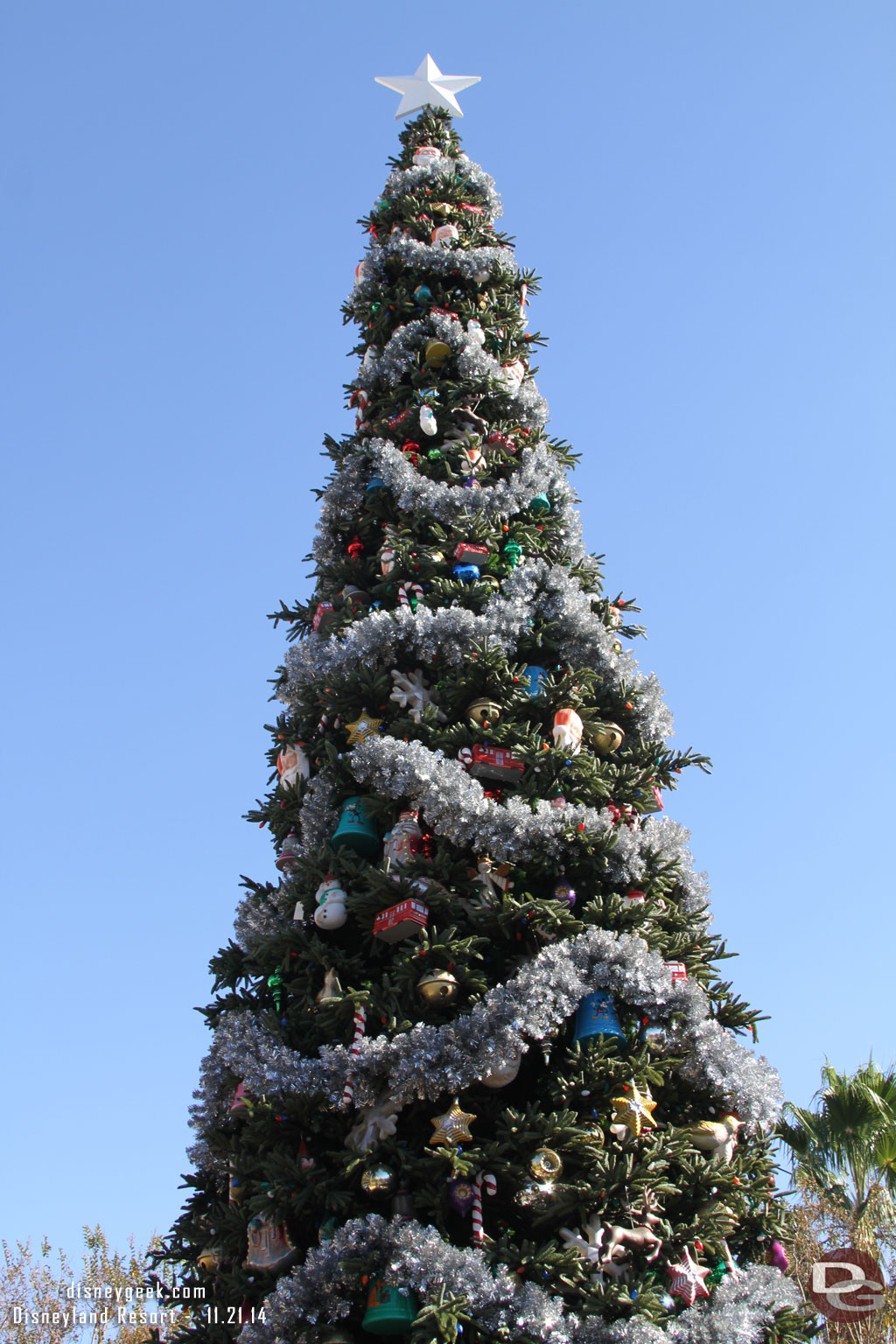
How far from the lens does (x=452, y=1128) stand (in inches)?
199

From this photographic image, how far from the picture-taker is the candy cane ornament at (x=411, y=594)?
7.55 metres

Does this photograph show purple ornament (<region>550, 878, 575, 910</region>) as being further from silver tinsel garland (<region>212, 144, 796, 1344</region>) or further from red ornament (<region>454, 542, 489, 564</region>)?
red ornament (<region>454, 542, 489, 564</region>)

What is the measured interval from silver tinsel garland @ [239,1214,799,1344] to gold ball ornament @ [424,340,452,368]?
7.04m

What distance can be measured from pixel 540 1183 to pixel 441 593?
12.8ft

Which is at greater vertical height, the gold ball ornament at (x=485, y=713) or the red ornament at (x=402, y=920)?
the gold ball ornament at (x=485, y=713)

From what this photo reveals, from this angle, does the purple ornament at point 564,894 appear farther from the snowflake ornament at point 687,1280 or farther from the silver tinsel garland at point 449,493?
the silver tinsel garland at point 449,493

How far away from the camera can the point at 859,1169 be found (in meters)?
10.4

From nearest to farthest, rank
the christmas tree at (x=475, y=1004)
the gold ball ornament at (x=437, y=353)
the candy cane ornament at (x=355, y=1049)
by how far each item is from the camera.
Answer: the christmas tree at (x=475, y=1004), the candy cane ornament at (x=355, y=1049), the gold ball ornament at (x=437, y=353)

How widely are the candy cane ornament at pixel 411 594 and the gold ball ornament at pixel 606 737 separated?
5.19 feet

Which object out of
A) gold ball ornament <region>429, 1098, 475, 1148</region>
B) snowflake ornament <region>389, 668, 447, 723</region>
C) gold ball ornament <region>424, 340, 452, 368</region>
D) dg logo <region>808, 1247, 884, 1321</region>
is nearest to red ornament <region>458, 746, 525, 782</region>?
snowflake ornament <region>389, 668, 447, 723</region>

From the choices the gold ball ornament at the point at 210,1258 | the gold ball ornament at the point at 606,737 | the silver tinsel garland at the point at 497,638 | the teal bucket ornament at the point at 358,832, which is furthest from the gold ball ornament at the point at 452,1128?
the silver tinsel garland at the point at 497,638

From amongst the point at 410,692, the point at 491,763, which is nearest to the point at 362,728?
the point at 410,692

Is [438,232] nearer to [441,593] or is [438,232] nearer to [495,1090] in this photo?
[441,593]

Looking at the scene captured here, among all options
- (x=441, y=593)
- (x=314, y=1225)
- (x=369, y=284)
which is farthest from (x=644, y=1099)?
(x=369, y=284)
